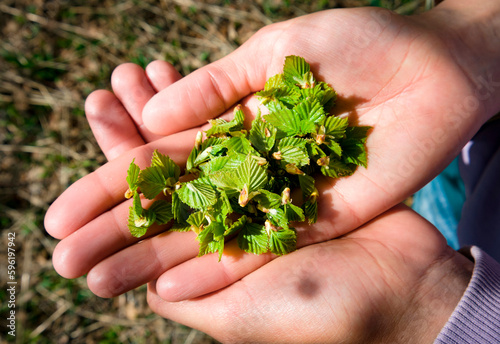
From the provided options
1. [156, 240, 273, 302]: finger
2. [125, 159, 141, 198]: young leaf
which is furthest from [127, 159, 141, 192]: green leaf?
[156, 240, 273, 302]: finger

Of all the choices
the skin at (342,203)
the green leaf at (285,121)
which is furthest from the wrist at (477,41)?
the green leaf at (285,121)

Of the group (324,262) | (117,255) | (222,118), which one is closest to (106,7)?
(222,118)

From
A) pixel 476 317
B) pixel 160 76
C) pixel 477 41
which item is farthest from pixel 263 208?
pixel 477 41

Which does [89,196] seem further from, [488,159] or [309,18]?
[488,159]

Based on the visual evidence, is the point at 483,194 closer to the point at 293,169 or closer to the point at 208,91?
the point at 293,169

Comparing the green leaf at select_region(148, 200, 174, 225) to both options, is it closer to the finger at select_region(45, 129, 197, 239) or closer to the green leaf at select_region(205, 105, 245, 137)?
the finger at select_region(45, 129, 197, 239)
